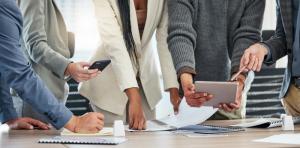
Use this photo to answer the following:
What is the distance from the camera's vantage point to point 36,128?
201 centimetres

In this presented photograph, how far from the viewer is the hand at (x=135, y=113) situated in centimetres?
195

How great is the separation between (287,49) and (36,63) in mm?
1103

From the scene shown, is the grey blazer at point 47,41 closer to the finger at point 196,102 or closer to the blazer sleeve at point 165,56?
the blazer sleeve at point 165,56

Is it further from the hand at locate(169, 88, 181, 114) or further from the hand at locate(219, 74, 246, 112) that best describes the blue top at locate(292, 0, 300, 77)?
the hand at locate(169, 88, 181, 114)

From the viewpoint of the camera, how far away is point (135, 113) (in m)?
2.02

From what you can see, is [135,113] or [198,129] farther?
[135,113]

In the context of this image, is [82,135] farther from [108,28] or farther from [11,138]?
[108,28]

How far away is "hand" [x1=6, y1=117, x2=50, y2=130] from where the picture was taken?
1.99 metres

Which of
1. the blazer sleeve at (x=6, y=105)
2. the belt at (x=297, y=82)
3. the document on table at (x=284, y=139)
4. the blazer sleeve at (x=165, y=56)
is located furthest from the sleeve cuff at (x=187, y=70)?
the blazer sleeve at (x=6, y=105)

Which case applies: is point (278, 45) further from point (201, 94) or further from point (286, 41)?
point (201, 94)

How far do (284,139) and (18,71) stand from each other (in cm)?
86

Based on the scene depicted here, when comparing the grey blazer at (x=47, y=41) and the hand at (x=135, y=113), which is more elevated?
the grey blazer at (x=47, y=41)

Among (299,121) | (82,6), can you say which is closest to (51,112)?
(299,121)

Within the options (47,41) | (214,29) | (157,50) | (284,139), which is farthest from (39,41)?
(284,139)
